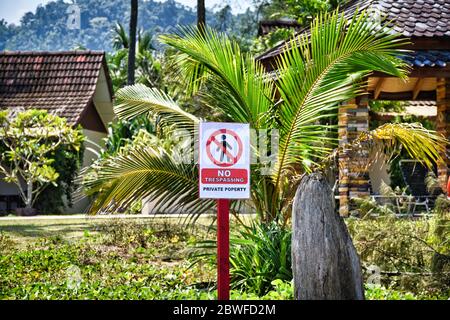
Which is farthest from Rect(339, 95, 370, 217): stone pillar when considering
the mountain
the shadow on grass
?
the mountain

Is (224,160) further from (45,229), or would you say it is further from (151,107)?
(45,229)

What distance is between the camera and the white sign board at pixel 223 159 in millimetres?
5789

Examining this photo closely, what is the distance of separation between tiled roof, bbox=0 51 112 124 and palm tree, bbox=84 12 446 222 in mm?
16490

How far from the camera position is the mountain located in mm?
88250

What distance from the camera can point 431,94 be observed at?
20.2m

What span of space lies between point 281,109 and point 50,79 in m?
19.4

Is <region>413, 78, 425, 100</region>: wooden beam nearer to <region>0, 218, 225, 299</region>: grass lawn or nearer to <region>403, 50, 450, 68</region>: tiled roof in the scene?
<region>403, 50, 450, 68</region>: tiled roof

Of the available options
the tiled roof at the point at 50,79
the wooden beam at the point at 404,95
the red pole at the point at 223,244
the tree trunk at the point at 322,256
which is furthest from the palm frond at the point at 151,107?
the tiled roof at the point at 50,79

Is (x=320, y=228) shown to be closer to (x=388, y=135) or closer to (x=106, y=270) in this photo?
(x=388, y=135)

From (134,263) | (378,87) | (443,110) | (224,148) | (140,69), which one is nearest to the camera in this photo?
(224,148)

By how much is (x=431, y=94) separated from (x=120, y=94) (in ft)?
38.3

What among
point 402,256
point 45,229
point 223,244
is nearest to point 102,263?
point 402,256

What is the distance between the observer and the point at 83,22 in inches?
4247

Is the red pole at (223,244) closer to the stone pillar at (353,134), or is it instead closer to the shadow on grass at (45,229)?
the shadow on grass at (45,229)
